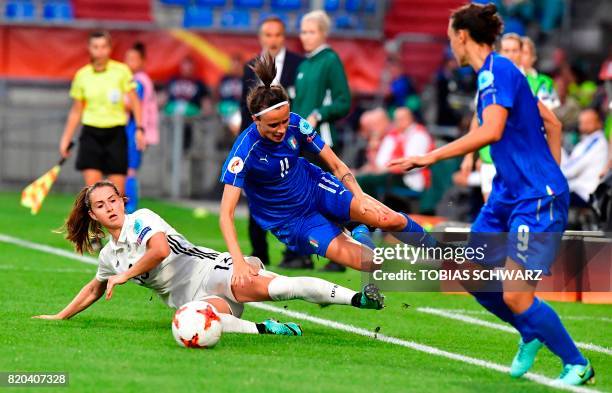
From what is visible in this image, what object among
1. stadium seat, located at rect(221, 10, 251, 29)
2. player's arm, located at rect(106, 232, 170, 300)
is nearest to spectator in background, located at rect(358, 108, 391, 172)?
stadium seat, located at rect(221, 10, 251, 29)

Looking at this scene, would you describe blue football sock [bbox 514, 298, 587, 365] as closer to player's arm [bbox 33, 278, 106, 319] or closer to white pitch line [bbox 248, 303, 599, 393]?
white pitch line [bbox 248, 303, 599, 393]

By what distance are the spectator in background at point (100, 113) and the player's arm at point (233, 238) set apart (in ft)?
20.4

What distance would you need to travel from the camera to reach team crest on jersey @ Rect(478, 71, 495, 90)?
7219mm

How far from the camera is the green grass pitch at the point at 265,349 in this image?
7.21 meters

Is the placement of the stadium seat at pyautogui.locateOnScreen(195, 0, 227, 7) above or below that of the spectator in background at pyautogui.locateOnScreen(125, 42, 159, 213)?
above

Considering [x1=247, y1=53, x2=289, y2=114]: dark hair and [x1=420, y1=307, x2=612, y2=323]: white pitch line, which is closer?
[x1=247, y1=53, x2=289, y2=114]: dark hair

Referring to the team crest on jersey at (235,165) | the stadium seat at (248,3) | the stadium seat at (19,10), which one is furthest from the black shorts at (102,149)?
the stadium seat at (248,3)

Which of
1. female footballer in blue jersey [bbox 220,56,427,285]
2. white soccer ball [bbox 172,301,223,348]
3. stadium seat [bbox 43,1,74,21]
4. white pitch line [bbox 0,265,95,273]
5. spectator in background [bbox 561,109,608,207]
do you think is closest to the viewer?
white soccer ball [bbox 172,301,223,348]

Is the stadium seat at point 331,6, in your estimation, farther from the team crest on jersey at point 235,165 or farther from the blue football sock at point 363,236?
the team crest on jersey at point 235,165

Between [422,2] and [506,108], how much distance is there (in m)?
20.5

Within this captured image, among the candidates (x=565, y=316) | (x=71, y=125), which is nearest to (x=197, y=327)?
(x=565, y=316)

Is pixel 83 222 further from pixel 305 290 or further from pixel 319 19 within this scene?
pixel 319 19

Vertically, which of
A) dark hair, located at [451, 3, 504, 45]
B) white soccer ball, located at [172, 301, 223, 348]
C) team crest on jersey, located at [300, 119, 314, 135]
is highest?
dark hair, located at [451, 3, 504, 45]

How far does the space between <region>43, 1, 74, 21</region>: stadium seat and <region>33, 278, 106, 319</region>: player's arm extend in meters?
16.8
